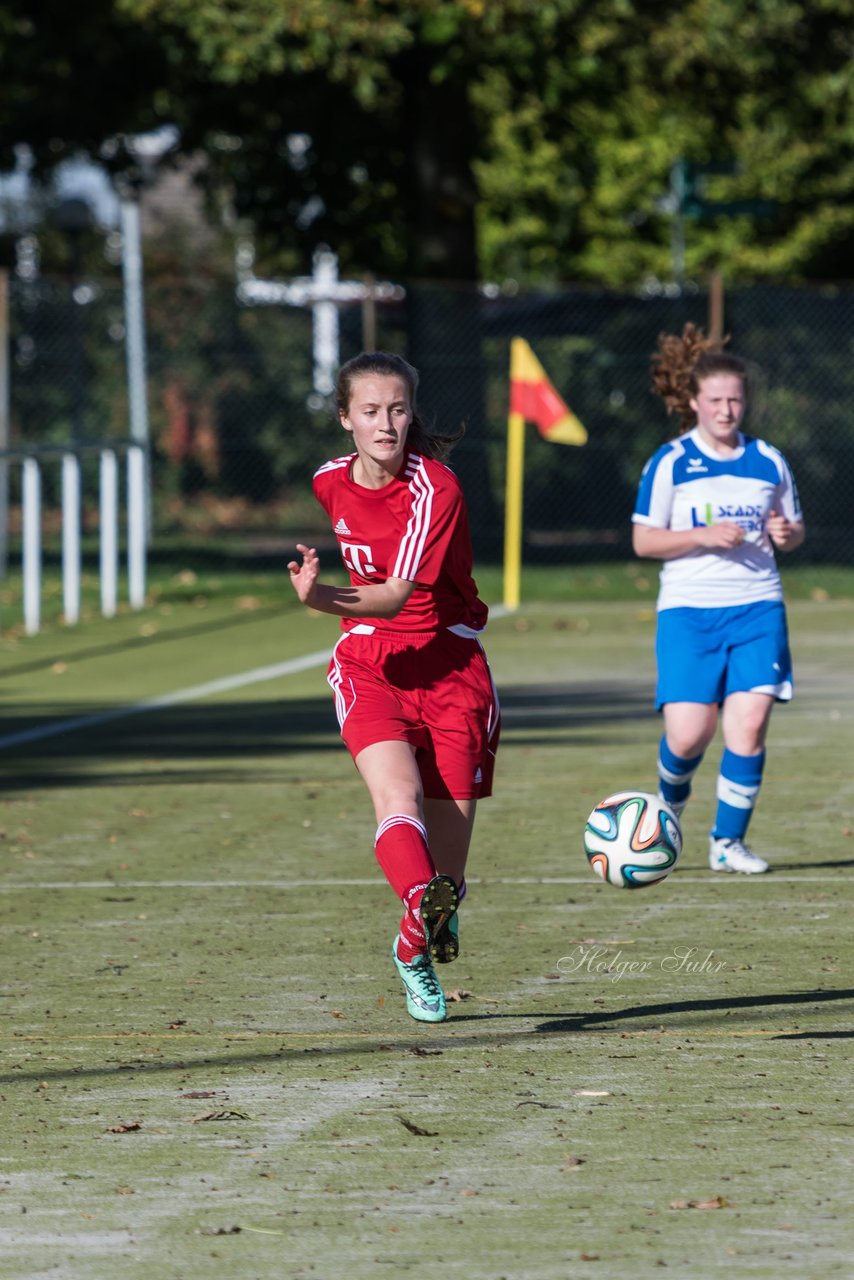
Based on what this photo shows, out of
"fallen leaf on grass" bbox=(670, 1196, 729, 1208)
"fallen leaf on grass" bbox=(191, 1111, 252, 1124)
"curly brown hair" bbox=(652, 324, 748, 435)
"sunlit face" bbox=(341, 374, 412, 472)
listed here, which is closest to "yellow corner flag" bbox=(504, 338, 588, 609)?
"curly brown hair" bbox=(652, 324, 748, 435)

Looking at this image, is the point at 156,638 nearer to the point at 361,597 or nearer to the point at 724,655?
the point at 724,655

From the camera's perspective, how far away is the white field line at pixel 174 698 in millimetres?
12586

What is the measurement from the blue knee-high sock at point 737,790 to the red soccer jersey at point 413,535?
2406 mm

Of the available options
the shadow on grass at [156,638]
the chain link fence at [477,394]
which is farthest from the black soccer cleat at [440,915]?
the chain link fence at [477,394]

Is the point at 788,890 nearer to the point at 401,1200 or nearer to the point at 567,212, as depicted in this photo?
the point at 401,1200

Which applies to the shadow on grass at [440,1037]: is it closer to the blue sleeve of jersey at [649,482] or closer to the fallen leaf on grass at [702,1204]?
the fallen leaf on grass at [702,1204]

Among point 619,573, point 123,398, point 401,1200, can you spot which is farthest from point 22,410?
point 401,1200

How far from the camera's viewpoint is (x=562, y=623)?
18.7 metres

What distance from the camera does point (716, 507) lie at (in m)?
8.27

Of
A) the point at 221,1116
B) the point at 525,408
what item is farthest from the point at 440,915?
the point at 525,408

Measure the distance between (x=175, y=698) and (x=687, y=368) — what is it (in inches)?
256

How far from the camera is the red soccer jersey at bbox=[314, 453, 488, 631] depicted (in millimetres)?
5945

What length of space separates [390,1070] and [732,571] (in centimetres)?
329

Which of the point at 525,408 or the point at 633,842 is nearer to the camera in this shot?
the point at 633,842
